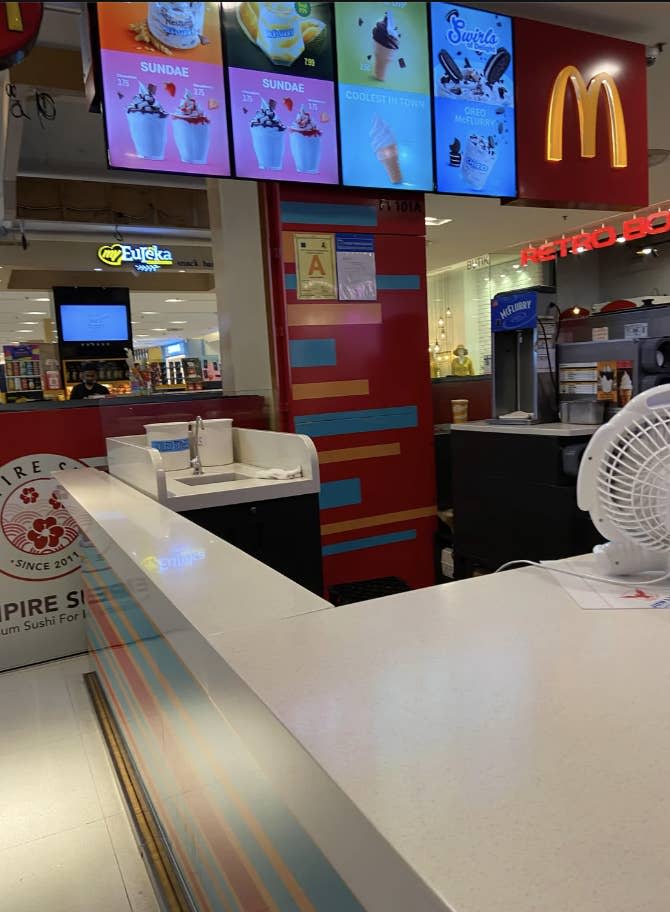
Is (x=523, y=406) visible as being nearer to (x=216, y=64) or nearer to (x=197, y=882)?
(x=216, y=64)

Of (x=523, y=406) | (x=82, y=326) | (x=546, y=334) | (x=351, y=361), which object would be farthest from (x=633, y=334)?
(x=82, y=326)

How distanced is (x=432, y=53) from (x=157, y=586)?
341 cm

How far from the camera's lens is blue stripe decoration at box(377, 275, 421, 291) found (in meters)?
3.89

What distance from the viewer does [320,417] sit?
12.4ft

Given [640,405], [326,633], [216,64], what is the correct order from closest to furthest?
[326,633] < [640,405] < [216,64]

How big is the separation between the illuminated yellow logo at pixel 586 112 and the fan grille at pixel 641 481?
3.32 m

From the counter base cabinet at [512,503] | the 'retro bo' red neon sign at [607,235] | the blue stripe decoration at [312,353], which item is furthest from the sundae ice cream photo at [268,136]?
the 'retro bo' red neon sign at [607,235]

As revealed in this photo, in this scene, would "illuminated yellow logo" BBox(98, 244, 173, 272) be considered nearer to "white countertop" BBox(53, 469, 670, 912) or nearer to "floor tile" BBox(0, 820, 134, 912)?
"floor tile" BBox(0, 820, 134, 912)

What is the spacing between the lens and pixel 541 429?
3271 millimetres

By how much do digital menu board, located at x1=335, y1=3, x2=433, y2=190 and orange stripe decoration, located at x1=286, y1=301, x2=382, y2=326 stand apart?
2.11 feet

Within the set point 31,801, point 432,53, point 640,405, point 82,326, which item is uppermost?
point 432,53

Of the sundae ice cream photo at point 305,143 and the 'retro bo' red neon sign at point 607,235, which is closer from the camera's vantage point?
the sundae ice cream photo at point 305,143

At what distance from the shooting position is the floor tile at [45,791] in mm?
2145

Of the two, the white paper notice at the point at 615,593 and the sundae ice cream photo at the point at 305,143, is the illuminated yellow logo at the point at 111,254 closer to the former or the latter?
the sundae ice cream photo at the point at 305,143
